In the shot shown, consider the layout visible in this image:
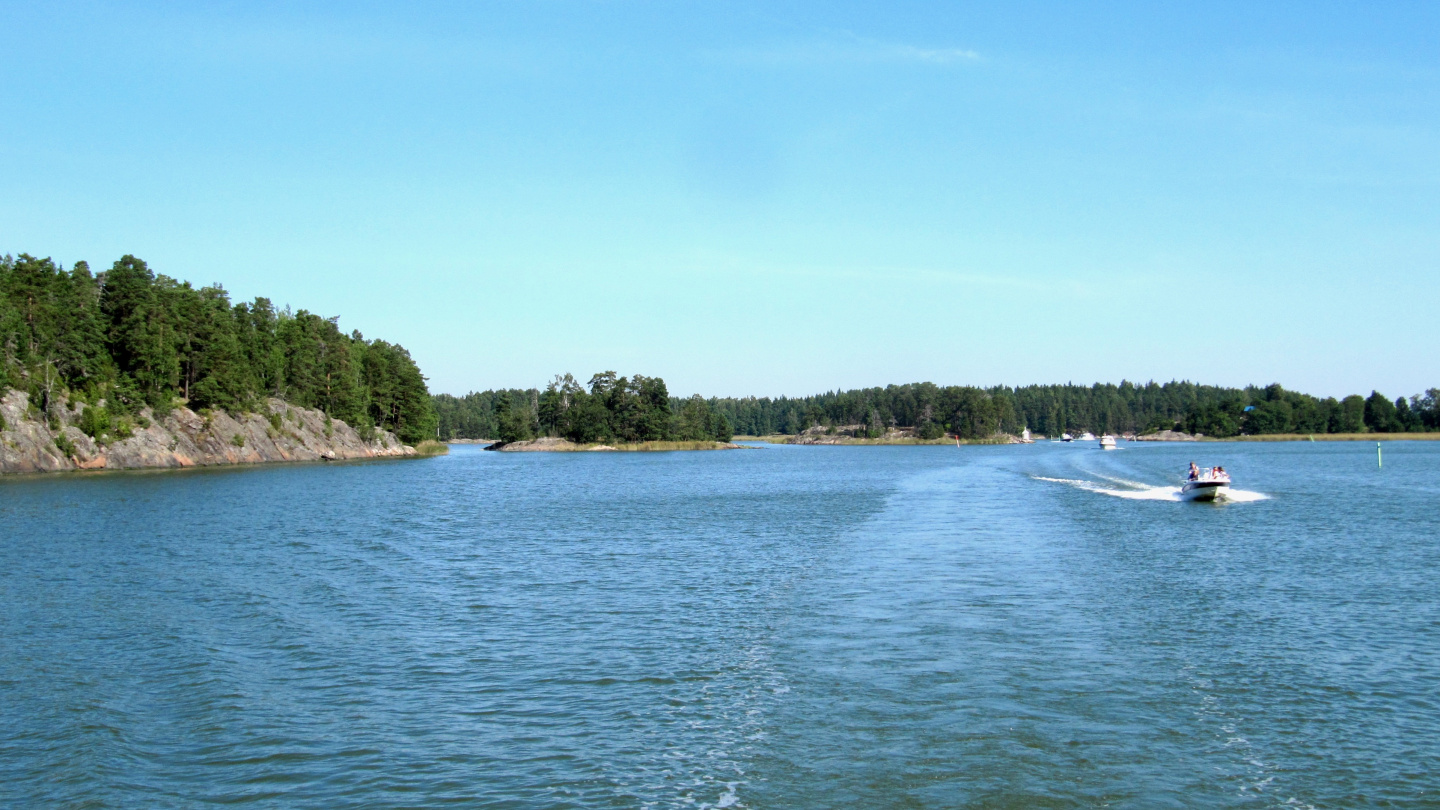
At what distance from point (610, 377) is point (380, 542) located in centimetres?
15850

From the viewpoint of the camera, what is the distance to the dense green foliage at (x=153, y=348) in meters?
92.2

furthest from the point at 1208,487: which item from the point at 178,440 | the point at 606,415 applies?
the point at 606,415

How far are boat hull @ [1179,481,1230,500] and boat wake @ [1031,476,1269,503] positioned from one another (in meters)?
0.74

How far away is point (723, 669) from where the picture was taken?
17.7 m

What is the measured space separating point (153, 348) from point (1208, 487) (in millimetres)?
103177

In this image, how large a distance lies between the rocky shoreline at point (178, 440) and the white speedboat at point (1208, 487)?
94.5 metres

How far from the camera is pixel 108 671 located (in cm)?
1773

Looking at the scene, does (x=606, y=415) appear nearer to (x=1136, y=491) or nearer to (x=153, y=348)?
(x=153, y=348)

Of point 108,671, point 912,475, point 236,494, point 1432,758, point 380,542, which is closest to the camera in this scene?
point 1432,758

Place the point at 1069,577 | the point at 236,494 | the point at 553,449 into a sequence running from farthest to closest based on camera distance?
1. the point at 553,449
2. the point at 236,494
3. the point at 1069,577

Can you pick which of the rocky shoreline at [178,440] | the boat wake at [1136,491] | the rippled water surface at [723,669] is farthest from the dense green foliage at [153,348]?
the boat wake at [1136,491]

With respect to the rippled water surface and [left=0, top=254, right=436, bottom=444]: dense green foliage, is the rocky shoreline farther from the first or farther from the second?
the rippled water surface

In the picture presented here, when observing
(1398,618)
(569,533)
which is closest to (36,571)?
(569,533)

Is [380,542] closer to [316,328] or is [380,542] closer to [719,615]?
[719,615]
